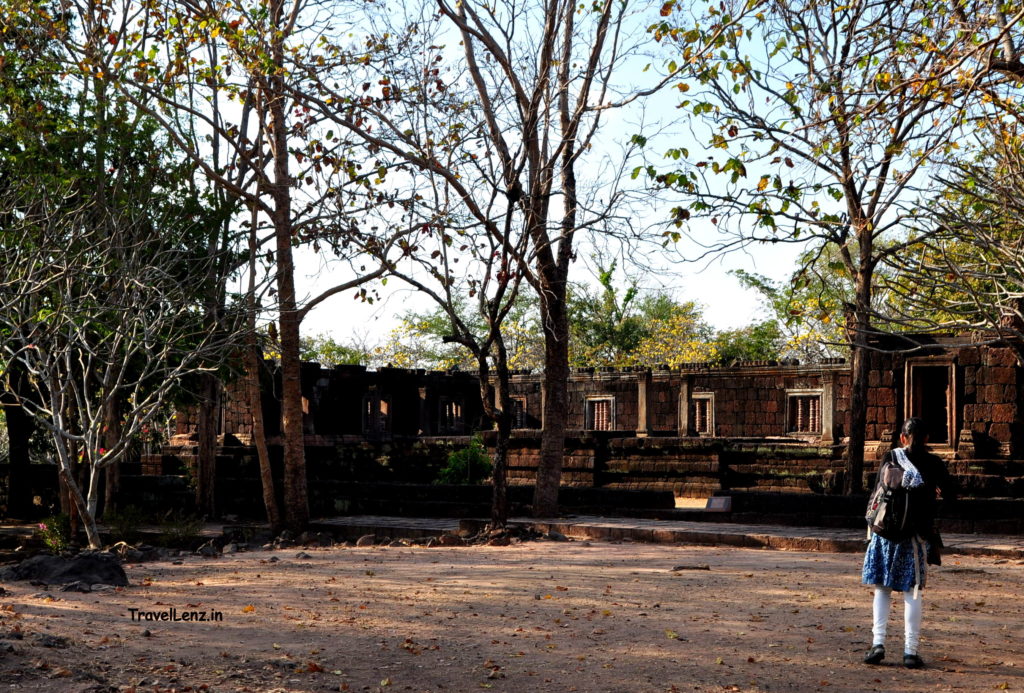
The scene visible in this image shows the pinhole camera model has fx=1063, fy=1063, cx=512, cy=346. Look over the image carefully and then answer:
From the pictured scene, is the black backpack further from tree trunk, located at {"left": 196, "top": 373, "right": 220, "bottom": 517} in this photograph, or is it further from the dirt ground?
tree trunk, located at {"left": 196, "top": 373, "right": 220, "bottom": 517}

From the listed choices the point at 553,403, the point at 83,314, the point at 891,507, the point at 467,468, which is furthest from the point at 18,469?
the point at 891,507

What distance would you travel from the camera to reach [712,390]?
27.8 metres

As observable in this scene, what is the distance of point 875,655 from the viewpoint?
19.9 ft

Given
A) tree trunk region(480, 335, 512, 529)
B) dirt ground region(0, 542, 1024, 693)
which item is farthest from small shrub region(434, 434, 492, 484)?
dirt ground region(0, 542, 1024, 693)

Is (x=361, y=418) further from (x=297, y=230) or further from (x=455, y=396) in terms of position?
(x=297, y=230)

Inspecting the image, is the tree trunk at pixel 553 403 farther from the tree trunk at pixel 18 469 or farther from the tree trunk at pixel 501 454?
the tree trunk at pixel 18 469

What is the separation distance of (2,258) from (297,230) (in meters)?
Result: 4.05

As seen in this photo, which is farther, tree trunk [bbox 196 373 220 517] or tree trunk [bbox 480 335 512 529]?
tree trunk [bbox 196 373 220 517]

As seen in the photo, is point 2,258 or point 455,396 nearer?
point 2,258

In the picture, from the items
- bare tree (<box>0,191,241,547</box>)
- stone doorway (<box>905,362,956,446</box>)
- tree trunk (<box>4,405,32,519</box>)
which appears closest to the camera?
bare tree (<box>0,191,241,547</box>)

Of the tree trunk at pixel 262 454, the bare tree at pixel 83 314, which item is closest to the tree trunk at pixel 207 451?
the tree trunk at pixel 262 454

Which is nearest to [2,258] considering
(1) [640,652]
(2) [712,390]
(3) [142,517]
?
(3) [142,517]

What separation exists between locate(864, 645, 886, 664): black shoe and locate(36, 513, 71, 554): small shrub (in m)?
Result: 10.5

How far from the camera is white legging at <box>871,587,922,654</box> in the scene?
5.96 metres
